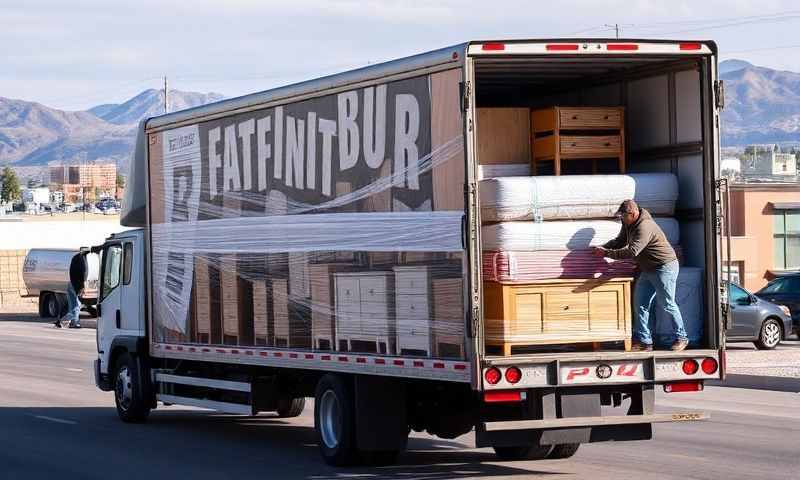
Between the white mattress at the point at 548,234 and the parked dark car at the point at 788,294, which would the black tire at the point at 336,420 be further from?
the parked dark car at the point at 788,294

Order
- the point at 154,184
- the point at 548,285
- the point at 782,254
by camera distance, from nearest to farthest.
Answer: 1. the point at 548,285
2. the point at 154,184
3. the point at 782,254

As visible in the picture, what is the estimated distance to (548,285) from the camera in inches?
460

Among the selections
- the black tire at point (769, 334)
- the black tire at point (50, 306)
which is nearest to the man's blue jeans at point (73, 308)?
the black tire at point (50, 306)

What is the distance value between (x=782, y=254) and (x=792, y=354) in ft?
108

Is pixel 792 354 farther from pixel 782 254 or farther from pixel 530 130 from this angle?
pixel 782 254

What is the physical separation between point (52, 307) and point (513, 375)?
42691mm

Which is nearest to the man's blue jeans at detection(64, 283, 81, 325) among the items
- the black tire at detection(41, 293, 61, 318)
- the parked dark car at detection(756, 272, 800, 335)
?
the black tire at detection(41, 293, 61, 318)

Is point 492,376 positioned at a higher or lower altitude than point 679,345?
lower

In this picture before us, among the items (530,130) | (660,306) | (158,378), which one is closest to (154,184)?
(158,378)

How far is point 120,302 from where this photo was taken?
18156 mm

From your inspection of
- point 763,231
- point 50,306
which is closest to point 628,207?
point 50,306

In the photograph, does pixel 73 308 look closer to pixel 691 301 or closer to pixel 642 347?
pixel 691 301

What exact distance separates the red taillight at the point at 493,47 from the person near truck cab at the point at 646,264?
1782 mm

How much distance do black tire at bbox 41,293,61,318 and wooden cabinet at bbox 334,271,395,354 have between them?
40.2 metres
